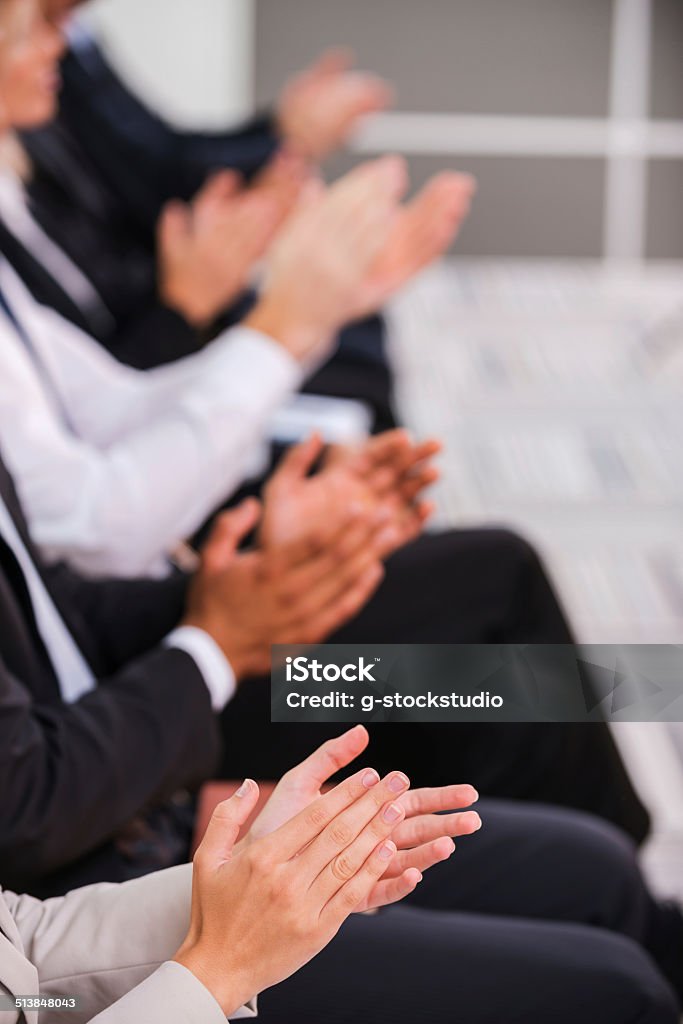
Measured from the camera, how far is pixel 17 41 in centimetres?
94

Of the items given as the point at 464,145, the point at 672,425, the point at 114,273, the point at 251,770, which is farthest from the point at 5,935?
the point at 464,145

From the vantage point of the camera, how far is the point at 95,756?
1.85ft

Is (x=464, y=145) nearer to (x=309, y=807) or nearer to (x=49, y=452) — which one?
(x=49, y=452)

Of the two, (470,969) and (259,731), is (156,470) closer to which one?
(259,731)

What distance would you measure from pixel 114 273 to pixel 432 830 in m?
1.42

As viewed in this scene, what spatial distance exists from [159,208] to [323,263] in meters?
1.22

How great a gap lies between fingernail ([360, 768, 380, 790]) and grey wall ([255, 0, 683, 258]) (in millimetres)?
3032

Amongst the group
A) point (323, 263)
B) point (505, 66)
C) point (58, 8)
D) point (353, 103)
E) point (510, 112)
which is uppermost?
point (58, 8)

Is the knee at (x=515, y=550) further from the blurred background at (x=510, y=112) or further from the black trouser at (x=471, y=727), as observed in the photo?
the blurred background at (x=510, y=112)

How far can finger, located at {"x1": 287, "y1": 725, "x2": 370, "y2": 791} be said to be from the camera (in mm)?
390

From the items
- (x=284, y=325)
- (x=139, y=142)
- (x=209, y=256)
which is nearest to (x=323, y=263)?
(x=284, y=325)

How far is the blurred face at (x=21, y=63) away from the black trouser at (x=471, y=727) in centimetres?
47

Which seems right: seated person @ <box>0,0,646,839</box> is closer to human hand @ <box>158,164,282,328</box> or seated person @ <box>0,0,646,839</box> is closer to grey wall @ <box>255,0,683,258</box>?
human hand @ <box>158,164,282,328</box>

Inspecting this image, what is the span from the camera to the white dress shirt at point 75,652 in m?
0.62
